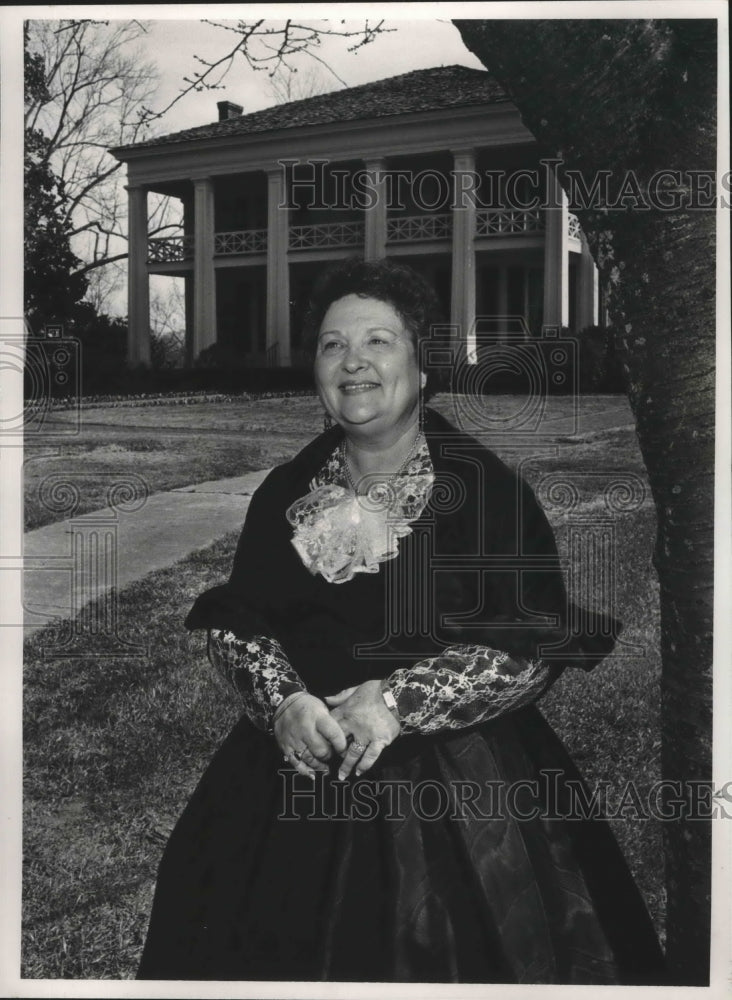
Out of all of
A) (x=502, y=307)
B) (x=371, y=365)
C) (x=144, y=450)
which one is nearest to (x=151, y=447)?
(x=144, y=450)

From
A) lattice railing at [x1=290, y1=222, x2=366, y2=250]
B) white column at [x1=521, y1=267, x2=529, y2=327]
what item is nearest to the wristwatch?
white column at [x1=521, y1=267, x2=529, y2=327]

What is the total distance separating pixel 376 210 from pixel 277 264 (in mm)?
266

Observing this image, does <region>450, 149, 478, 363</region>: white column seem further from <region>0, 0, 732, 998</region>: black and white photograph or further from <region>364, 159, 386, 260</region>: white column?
<region>364, 159, 386, 260</region>: white column

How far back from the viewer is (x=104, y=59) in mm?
2217

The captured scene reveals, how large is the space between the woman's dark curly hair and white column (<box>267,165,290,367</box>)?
18cm

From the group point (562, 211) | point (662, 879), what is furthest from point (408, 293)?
point (662, 879)

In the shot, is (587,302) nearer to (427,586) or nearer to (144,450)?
(427,586)

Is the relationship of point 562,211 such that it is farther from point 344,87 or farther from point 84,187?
point 84,187

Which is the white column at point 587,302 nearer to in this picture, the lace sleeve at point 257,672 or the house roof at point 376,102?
the house roof at point 376,102

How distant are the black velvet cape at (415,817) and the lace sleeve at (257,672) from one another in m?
0.05

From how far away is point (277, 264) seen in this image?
219 cm

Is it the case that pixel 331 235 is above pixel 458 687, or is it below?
above

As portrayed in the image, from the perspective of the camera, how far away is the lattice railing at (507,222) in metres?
2.12

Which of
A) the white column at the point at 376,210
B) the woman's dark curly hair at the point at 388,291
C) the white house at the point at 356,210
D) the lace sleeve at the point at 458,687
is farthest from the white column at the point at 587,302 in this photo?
the lace sleeve at the point at 458,687
